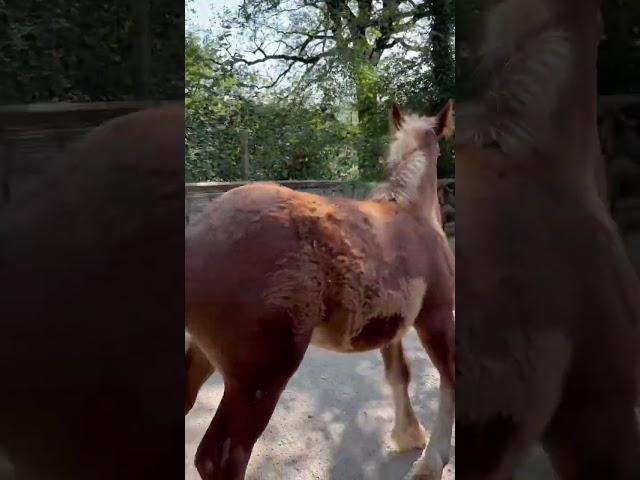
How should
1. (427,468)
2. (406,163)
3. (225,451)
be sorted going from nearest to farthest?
(225,451) < (427,468) < (406,163)

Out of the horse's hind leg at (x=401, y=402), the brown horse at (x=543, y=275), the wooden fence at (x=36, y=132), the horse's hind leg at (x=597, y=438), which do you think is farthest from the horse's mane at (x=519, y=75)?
the horse's hind leg at (x=401, y=402)

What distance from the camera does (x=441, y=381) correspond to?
122 centimetres

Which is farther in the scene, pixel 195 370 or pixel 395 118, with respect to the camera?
pixel 395 118

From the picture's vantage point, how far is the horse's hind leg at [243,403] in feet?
3.29

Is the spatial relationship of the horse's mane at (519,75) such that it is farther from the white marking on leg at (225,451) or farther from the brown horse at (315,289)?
the white marking on leg at (225,451)

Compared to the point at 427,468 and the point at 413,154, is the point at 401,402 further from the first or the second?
the point at 413,154

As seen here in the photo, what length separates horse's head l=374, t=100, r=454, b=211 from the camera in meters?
1.22

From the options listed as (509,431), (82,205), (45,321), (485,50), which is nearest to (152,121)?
(82,205)

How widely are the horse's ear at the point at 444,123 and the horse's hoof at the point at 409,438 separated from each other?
61cm

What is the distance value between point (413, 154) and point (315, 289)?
38 centimetres

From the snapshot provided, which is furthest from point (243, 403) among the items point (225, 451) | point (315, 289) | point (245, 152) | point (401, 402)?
point (245, 152)

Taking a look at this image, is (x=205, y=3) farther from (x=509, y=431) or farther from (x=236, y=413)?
(x=509, y=431)

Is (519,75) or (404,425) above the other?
(519,75)

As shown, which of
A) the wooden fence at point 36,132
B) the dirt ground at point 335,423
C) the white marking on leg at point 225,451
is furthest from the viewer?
the dirt ground at point 335,423
